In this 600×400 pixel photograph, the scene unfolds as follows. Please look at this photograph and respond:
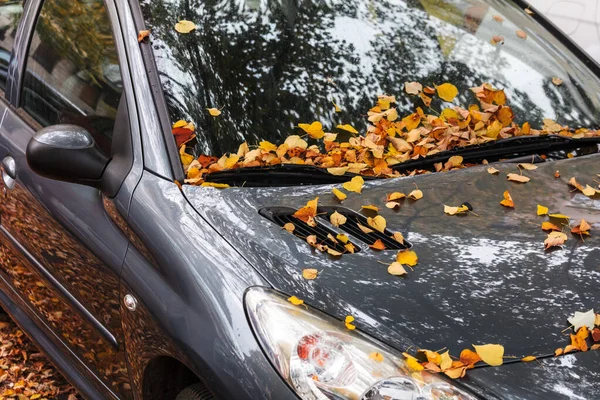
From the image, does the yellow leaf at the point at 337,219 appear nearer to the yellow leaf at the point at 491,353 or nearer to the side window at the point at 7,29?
the yellow leaf at the point at 491,353

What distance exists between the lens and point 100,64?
3.09 meters

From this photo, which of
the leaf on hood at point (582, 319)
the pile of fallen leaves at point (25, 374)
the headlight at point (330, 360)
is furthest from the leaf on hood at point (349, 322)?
the pile of fallen leaves at point (25, 374)

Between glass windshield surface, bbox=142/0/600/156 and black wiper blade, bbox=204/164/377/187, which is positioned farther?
glass windshield surface, bbox=142/0/600/156

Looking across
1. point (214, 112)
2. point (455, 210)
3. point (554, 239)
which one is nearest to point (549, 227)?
point (554, 239)

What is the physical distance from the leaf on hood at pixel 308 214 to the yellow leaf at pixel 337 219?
50 mm

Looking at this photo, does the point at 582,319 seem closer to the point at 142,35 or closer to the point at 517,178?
the point at 517,178

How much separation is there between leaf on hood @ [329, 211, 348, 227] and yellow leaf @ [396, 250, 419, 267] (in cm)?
23

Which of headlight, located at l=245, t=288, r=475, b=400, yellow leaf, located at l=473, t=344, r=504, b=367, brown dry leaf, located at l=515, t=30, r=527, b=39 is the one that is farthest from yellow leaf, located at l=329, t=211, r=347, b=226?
brown dry leaf, located at l=515, t=30, r=527, b=39

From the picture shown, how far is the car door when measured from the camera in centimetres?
→ 279

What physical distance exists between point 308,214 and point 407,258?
13.2 inches

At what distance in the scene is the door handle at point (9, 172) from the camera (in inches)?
131

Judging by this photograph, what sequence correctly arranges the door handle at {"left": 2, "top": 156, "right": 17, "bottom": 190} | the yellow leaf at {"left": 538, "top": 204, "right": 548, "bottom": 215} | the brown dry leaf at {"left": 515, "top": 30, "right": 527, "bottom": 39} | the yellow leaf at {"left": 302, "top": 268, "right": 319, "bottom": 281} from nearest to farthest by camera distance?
1. the yellow leaf at {"left": 302, "top": 268, "right": 319, "bottom": 281}
2. the yellow leaf at {"left": 538, "top": 204, "right": 548, "bottom": 215}
3. the door handle at {"left": 2, "top": 156, "right": 17, "bottom": 190}
4. the brown dry leaf at {"left": 515, "top": 30, "right": 527, "bottom": 39}

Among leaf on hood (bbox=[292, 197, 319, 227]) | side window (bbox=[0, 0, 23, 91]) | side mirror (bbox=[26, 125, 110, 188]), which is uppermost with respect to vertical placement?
leaf on hood (bbox=[292, 197, 319, 227])

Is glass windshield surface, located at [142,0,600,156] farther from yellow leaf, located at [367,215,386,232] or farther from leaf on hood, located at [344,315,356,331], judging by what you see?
leaf on hood, located at [344,315,356,331]
